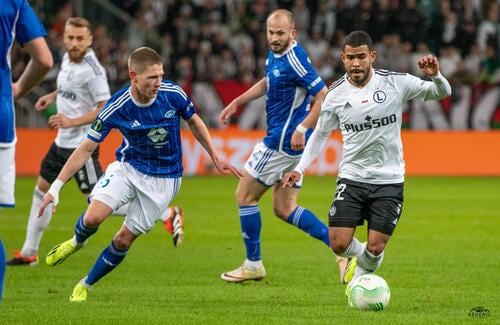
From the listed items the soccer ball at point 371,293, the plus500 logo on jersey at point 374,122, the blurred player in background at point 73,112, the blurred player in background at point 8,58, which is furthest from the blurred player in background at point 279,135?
the blurred player in background at point 8,58

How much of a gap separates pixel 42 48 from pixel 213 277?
4392 millimetres

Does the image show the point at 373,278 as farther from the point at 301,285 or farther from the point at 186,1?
the point at 186,1

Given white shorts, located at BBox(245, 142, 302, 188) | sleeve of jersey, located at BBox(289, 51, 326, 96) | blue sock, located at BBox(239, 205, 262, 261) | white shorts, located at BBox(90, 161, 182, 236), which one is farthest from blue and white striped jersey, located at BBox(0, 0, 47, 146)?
blue sock, located at BBox(239, 205, 262, 261)

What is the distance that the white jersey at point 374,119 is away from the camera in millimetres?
8297

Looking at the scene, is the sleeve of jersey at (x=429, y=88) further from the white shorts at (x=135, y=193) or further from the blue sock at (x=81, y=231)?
the blue sock at (x=81, y=231)

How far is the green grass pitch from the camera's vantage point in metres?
7.73

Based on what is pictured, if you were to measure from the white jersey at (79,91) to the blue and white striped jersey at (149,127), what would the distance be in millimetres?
2681

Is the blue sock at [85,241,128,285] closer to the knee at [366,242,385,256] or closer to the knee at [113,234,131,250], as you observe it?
the knee at [113,234,131,250]

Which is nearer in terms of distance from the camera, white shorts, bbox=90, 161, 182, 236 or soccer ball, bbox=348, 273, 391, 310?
soccer ball, bbox=348, 273, 391, 310

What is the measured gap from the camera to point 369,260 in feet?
27.6

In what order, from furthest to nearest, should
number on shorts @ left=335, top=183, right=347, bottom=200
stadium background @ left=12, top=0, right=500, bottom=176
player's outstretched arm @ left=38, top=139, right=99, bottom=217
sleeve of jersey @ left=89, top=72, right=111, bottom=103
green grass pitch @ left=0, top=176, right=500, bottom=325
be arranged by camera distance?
stadium background @ left=12, top=0, right=500, bottom=176
sleeve of jersey @ left=89, top=72, right=111, bottom=103
number on shorts @ left=335, top=183, right=347, bottom=200
player's outstretched arm @ left=38, top=139, right=99, bottom=217
green grass pitch @ left=0, top=176, right=500, bottom=325

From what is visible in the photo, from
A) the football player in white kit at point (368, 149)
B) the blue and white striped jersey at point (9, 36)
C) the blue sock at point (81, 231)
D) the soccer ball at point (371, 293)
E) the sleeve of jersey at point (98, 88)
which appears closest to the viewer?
the blue and white striped jersey at point (9, 36)

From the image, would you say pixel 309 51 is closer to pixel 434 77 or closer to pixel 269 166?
pixel 269 166

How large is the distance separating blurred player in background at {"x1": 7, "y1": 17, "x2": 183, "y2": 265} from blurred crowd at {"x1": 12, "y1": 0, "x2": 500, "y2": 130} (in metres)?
11.6
